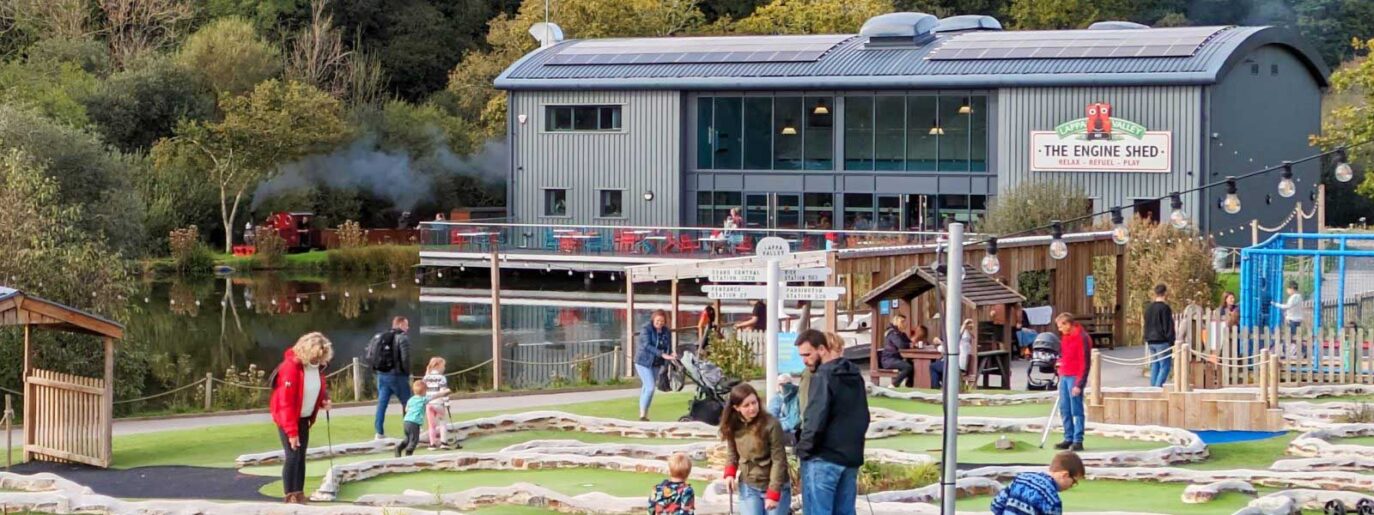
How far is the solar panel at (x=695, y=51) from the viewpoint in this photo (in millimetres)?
57375

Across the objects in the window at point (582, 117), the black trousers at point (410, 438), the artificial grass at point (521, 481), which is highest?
A: the window at point (582, 117)

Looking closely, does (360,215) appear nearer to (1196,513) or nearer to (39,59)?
(39,59)

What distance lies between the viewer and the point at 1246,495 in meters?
16.2

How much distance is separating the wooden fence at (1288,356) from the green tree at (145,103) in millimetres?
43869

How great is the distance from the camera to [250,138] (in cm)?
6262

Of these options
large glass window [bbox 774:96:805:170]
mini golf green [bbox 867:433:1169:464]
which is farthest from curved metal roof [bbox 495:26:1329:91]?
mini golf green [bbox 867:433:1169:464]

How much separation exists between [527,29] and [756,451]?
58.3 m

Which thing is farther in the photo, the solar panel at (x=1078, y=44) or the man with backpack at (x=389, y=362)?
the solar panel at (x=1078, y=44)

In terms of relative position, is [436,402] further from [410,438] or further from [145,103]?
[145,103]

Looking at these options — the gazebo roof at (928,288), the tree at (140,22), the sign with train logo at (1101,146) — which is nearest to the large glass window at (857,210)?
the sign with train logo at (1101,146)

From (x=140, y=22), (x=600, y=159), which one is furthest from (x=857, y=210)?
(x=140, y=22)

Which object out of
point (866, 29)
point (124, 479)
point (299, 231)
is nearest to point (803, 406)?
point (124, 479)

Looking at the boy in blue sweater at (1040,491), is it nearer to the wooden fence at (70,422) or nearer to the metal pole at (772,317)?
the metal pole at (772,317)

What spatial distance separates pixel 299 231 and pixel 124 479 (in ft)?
147
